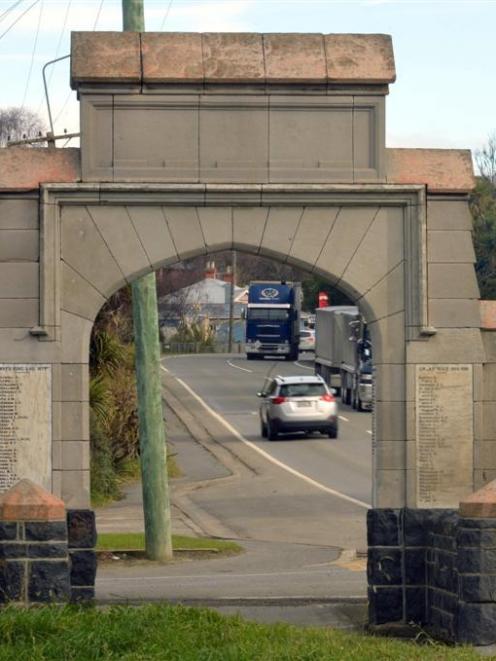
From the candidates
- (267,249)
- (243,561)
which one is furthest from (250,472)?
(267,249)

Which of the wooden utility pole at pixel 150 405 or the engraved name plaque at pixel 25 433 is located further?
the wooden utility pole at pixel 150 405

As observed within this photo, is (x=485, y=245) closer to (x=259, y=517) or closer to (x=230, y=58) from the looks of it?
(x=259, y=517)

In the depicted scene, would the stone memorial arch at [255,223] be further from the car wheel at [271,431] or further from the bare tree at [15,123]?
the bare tree at [15,123]

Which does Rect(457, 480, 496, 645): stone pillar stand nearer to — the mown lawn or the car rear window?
the mown lawn

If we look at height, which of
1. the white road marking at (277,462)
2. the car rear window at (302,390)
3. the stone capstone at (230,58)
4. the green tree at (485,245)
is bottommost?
the white road marking at (277,462)

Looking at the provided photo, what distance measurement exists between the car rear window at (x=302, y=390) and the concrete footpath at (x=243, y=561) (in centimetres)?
198

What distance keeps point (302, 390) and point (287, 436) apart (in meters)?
2.60

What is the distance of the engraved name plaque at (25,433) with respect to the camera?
12391 millimetres

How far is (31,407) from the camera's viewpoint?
12398mm

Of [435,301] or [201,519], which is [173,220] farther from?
[201,519]

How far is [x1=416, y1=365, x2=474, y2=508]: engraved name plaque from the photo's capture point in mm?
12703

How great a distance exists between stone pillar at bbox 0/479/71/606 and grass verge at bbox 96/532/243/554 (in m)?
8.32

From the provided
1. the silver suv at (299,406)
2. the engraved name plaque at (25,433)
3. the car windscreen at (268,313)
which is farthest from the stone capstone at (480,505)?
the car windscreen at (268,313)

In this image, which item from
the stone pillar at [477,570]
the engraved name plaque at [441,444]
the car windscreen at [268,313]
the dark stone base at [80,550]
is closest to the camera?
the stone pillar at [477,570]
